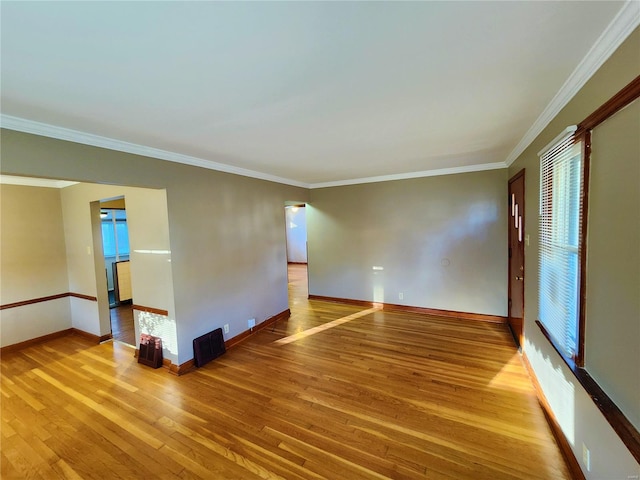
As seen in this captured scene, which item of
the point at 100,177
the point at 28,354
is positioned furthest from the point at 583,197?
the point at 28,354

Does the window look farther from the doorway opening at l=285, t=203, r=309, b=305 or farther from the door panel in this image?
the door panel

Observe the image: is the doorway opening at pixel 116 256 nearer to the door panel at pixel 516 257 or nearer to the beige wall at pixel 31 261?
the beige wall at pixel 31 261

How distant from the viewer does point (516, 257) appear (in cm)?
341

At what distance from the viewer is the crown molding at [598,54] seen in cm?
104

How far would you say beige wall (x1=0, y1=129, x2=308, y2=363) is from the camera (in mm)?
2104

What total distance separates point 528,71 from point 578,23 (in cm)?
37

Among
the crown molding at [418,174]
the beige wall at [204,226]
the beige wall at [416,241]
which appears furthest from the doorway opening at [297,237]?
the beige wall at [204,226]

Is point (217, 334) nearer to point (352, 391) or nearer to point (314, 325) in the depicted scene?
point (314, 325)

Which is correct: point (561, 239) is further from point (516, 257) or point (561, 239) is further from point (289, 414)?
point (289, 414)

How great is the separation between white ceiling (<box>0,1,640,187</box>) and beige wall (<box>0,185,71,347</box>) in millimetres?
2856

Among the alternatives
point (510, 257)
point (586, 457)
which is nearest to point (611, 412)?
point (586, 457)

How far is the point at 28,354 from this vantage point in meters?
3.57

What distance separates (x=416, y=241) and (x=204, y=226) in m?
3.37

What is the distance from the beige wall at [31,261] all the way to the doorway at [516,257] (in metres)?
6.45
